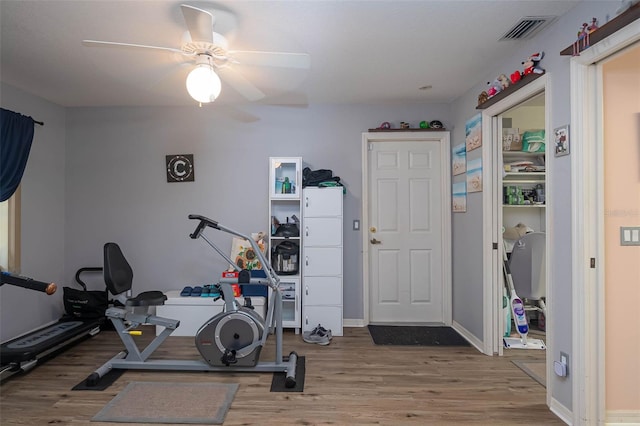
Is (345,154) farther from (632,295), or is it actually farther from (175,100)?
(632,295)

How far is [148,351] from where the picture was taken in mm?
2756

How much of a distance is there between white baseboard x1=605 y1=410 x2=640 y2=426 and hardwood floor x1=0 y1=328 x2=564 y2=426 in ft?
1.05

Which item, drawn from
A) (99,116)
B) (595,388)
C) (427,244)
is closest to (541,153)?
(427,244)

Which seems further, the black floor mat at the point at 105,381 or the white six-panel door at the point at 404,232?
the white six-panel door at the point at 404,232

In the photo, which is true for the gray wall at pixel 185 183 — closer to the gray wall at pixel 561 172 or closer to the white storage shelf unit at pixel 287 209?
the white storage shelf unit at pixel 287 209

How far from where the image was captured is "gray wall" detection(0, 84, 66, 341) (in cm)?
330

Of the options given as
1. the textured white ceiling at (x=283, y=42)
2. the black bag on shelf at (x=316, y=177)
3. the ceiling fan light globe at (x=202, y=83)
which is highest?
the textured white ceiling at (x=283, y=42)

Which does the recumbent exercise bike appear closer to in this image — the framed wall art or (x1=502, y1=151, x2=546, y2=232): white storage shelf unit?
the framed wall art

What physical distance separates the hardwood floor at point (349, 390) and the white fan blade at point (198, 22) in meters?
2.36

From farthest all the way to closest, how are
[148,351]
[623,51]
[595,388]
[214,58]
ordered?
[148,351], [214,58], [595,388], [623,51]

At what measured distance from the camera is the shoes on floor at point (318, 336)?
132 inches

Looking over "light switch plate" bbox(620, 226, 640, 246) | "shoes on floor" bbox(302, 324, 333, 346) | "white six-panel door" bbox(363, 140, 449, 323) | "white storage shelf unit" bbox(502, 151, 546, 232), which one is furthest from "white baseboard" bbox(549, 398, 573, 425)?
"white storage shelf unit" bbox(502, 151, 546, 232)

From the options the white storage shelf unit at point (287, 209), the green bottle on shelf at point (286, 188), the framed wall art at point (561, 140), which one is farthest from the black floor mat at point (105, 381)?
the framed wall art at point (561, 140)

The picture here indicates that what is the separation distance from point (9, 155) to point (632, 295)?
16.3 feet
